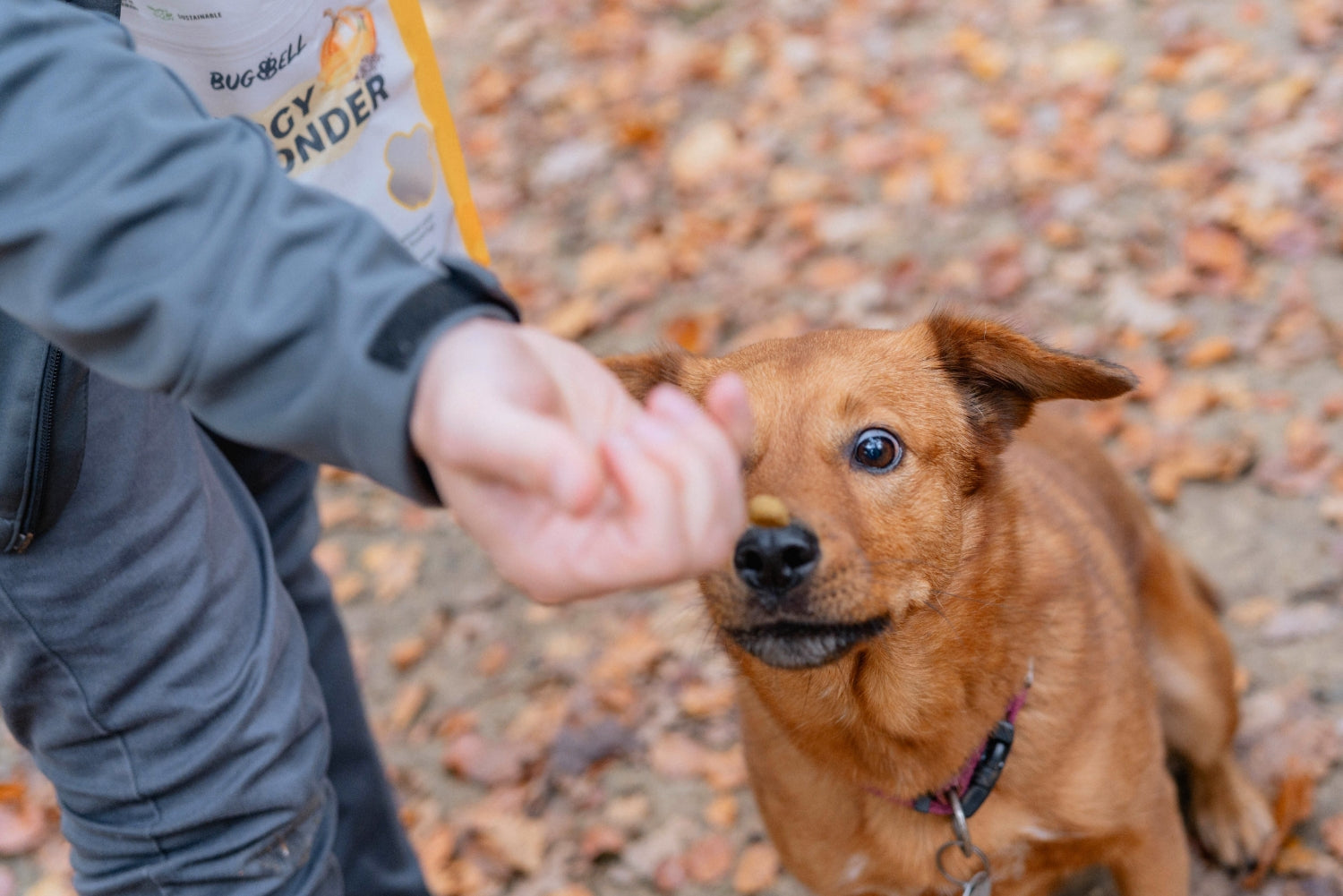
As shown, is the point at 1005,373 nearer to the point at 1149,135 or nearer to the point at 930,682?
the point at 930,682

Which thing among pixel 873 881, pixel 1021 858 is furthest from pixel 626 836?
pixel 1021 858

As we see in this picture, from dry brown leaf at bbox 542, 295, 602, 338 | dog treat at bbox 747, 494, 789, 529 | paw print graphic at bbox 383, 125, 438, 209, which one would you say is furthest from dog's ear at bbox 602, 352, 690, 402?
dry brown leaf at bbox 542, 295, 602, 338

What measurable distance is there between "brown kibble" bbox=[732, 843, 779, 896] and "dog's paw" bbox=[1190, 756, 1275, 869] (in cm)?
119

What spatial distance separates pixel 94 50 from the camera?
1.30m

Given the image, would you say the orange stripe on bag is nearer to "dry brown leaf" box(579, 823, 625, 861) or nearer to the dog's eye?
the dog's eye

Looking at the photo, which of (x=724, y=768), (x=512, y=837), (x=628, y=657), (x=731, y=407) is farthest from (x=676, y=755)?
(x=731, y=407)

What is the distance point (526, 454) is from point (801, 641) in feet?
3.73

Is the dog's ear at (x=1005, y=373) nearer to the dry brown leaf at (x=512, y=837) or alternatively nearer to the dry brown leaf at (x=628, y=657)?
the dry brown leaf at (x=628, y=657)

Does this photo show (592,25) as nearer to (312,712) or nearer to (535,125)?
(535,125)

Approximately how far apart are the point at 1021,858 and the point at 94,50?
2325 millimetres

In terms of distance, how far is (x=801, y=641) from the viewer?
2.11 meters

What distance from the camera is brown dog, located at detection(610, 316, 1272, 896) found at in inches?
88.8

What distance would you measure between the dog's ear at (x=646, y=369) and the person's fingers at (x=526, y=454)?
150 centimetres

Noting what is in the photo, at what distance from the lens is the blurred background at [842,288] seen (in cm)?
363
